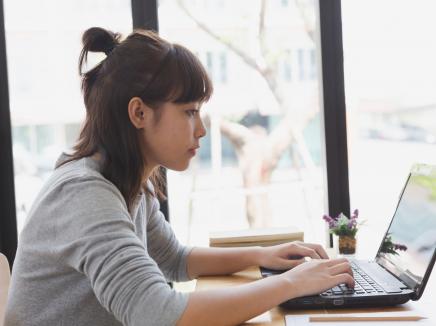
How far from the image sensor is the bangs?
1.13 meters

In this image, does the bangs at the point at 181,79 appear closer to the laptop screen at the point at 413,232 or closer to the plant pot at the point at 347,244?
the laptop screen at the point at 413,232

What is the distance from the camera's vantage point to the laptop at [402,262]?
110 centimetres

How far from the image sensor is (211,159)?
2.25 m

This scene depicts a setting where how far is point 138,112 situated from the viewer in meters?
1.13

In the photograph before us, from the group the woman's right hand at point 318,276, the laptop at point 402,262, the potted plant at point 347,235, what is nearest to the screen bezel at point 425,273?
the laptop at point 402,262

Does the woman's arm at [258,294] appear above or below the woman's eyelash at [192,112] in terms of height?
below

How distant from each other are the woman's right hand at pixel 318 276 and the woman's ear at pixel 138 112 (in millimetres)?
416

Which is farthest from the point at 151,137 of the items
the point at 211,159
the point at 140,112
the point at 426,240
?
the point at 211,159

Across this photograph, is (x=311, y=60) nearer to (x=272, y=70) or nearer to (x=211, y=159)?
(x=272, y=70)

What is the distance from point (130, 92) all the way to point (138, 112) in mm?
43

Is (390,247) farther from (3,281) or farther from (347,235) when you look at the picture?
(3,281)

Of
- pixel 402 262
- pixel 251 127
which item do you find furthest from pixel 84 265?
pixel 251 127

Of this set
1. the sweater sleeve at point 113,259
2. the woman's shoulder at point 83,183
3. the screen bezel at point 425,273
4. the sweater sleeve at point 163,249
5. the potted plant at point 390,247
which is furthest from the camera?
the sweater sleeve at point 163,249

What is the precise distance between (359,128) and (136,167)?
128cm
